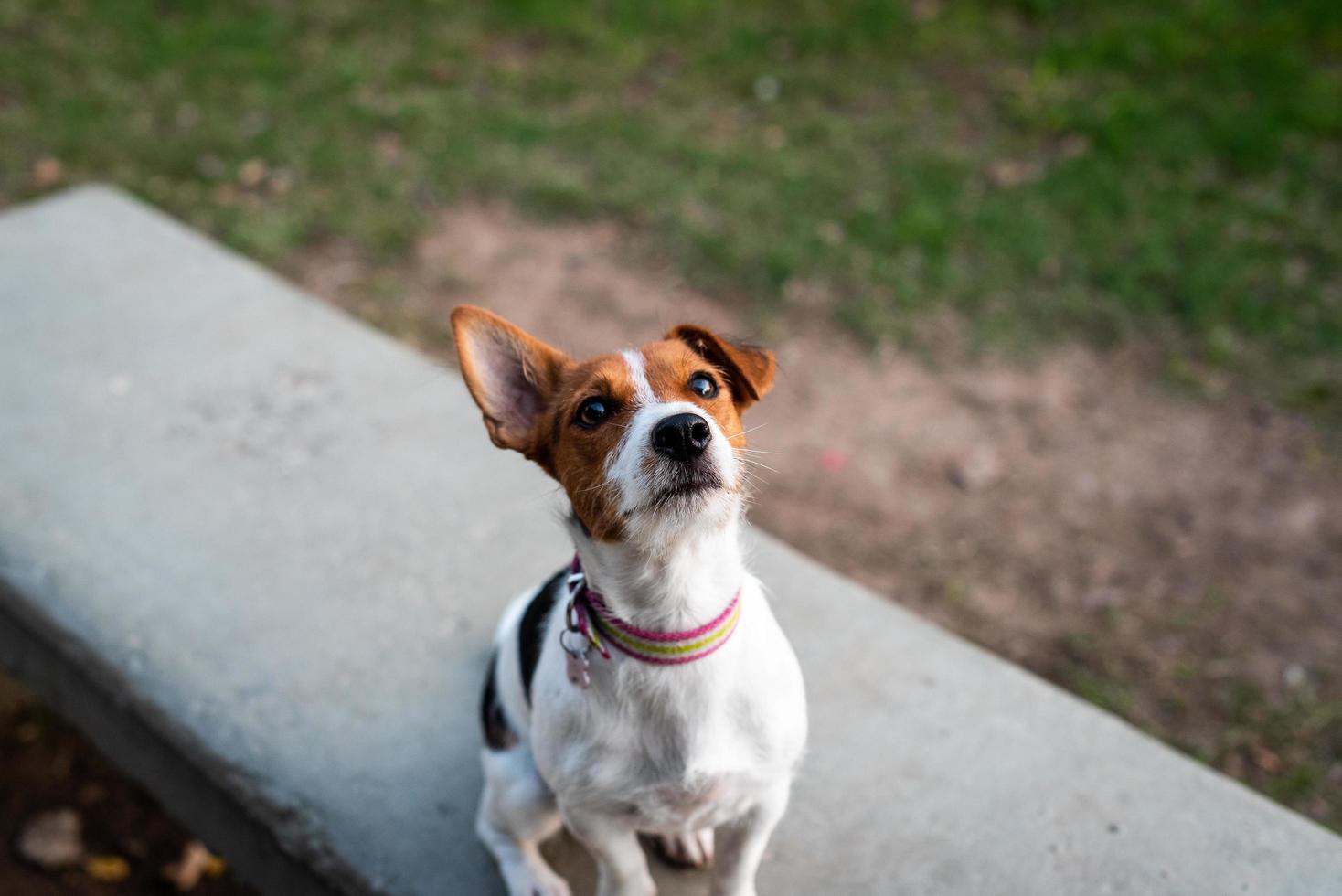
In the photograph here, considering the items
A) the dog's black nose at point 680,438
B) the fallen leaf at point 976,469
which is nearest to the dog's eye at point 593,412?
the dog's black nose at point 680,438

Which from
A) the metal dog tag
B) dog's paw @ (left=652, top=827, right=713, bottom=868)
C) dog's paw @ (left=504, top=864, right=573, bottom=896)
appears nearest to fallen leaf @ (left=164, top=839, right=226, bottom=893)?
dog's paw @ (left=504, top=864, right=573, bottom=896)

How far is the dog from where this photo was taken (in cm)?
193

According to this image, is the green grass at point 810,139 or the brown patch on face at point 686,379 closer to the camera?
the brown patch on face at point 686,379

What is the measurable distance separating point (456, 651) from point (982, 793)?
4.86 feet

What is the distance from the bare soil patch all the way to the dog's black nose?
7.43 ft

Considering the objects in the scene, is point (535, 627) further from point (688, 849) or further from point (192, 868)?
point (192, 868)

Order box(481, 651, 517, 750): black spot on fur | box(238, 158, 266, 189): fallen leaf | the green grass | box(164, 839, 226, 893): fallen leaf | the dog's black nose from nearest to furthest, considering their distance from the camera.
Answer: the dog's black nose, box(481, 651, 517, 750): black spot on fur, box(164, 839, 226, 893): fallen leaf, the green grass, box(238, 158, 266, 189): fallen leaf

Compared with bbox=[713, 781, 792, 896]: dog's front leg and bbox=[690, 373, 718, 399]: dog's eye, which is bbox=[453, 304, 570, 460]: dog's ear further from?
bbox=[713, 781, 792, 896]: dog's front leg

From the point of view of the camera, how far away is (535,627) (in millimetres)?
2330

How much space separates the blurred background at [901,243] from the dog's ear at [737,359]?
78.6 inches

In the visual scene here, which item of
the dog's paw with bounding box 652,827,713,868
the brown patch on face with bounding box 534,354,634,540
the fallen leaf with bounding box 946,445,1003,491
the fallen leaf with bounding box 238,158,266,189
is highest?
the brown patch on face with bounding box 534,354,634,540

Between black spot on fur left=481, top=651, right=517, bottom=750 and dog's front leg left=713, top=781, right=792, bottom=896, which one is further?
black spot on fur left=481, top=651, right=517, bottom=750

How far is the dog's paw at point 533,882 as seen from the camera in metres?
2.45

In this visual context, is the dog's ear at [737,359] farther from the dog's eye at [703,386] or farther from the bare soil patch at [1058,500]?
the bare soil patch at [1058,500]
